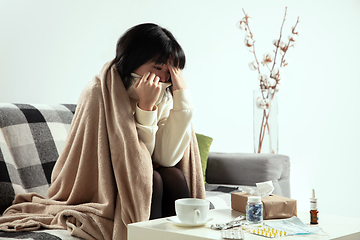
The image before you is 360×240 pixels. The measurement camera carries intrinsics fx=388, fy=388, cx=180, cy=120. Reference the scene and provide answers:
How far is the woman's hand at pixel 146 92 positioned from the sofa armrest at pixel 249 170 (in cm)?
81

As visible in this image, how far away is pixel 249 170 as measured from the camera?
1.94 metres

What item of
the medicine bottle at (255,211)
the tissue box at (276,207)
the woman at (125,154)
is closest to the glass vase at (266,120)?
the woman at (125,154)

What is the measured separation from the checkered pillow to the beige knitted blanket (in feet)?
0.32

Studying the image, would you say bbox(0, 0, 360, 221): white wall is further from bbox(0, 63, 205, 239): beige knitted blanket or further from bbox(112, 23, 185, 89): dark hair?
bbox(0, 63, 205, 239): beige knitted blanket

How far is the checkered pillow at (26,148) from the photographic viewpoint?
143 cm

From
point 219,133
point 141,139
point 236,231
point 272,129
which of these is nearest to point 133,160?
point 141,139

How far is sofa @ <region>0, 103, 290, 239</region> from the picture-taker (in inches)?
57.1

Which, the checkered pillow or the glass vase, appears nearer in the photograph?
the checkered pillow

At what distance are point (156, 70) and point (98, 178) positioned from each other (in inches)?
17.2

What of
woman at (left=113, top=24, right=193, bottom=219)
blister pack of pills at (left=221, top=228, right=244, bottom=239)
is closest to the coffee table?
blister pack of pills at (left=221, top=228, right=244, bottom=239)

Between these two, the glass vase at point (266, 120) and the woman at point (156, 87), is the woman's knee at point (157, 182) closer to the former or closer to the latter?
the woman at point (156, 87)

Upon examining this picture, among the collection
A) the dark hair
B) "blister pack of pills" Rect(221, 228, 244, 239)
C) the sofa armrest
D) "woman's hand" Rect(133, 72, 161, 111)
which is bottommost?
the sofa armrest

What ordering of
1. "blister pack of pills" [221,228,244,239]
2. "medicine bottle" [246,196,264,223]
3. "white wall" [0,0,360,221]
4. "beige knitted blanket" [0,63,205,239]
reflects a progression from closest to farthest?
"blister pack of pills" [221,228,244,239] → "medicine bottle" [246,196,264,223] → "beige knitted blanket" [0,63,205,239] → "white wall" [0,0,360,221]

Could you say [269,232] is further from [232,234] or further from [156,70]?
[156,70]
